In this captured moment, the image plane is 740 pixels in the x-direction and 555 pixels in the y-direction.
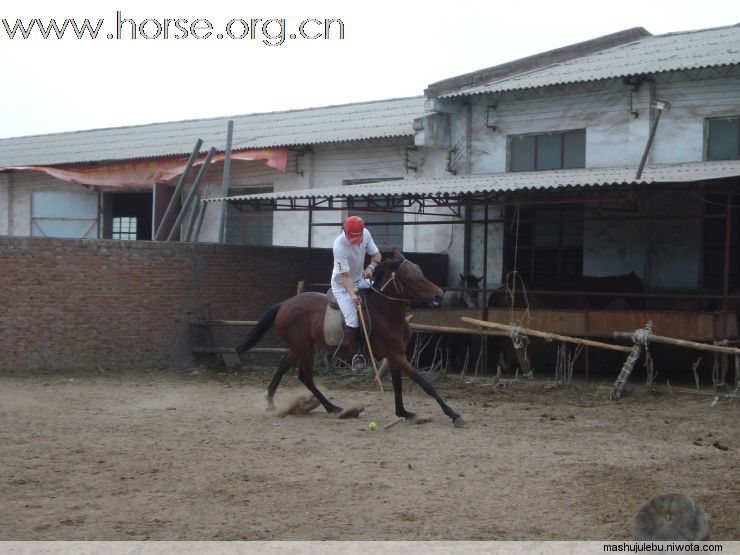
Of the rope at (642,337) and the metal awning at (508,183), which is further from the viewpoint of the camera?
the metal awning at (508,183)

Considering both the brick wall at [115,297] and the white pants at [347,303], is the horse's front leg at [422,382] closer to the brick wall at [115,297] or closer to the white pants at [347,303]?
the white pants at [347,303]

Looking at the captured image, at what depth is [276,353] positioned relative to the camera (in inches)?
683

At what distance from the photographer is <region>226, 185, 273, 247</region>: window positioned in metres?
22.6

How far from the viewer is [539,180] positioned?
50.3 ft

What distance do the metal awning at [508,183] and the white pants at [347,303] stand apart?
3764mm

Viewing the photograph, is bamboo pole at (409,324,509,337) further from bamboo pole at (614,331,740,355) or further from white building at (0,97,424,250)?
white building at (0,97,424,250)

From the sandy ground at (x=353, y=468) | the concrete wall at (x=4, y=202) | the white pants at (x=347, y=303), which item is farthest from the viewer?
the concrete wall at (x=4, y=202)

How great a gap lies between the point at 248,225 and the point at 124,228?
5.53 m

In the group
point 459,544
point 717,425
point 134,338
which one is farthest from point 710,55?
point 459,544

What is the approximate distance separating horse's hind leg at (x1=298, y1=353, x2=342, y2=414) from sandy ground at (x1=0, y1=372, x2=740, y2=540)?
→ 0.15 metres

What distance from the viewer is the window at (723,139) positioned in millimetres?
16391

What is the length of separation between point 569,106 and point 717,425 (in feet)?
28.1

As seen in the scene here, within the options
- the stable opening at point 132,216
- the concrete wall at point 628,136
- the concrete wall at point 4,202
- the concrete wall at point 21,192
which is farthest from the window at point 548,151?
the concrete wall at point 4,202

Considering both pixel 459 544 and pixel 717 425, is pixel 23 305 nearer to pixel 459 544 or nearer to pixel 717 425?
pixel 717 425
